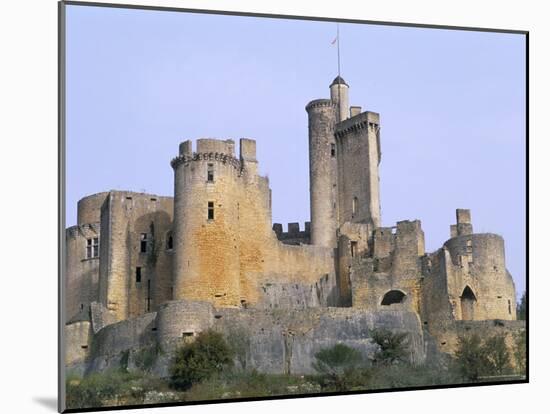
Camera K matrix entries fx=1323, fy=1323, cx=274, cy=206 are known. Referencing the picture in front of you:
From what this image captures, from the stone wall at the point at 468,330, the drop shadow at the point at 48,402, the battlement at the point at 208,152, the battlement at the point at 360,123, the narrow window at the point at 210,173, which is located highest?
the battlement at the point at 360,123

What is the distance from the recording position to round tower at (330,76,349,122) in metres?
48.8

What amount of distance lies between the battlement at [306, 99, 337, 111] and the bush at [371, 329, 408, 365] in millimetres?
12413

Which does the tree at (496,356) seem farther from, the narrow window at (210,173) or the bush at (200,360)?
the narrow window at (210,173)

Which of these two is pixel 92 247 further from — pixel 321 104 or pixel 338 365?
pixel 338 365

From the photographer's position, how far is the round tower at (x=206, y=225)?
39.9 meters

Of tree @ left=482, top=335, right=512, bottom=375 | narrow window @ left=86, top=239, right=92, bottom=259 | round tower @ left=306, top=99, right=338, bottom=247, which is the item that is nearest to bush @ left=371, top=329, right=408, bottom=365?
tree @ left=482, top=335, right=512, bottom=375

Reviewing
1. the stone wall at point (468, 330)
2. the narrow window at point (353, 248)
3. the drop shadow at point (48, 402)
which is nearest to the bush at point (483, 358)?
the stone wall at point (468, 330)

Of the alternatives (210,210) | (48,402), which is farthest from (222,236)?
(48,402)

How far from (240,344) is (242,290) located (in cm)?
493

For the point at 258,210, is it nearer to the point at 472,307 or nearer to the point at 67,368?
the point at 472,307

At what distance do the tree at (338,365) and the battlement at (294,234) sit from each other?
10.5m

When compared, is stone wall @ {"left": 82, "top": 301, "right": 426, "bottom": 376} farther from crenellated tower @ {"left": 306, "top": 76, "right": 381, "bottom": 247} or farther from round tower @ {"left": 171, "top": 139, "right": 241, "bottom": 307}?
crenellated tower @ {"left": 306, "top": 76, "right": 381, "bottom": 247}

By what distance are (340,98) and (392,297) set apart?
8.98m

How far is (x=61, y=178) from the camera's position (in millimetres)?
28094
